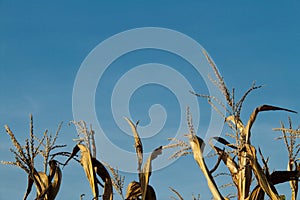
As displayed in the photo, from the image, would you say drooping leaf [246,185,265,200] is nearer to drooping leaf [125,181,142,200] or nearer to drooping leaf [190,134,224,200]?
drooping leaf [190,134,224,200]

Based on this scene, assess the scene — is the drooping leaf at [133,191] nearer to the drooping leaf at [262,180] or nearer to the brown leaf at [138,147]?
the brown leaf at [138,147]

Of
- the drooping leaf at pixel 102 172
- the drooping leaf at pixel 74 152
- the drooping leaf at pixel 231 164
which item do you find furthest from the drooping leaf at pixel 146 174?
the drooping leaf at pixel 74 152

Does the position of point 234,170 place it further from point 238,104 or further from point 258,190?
point 238,104

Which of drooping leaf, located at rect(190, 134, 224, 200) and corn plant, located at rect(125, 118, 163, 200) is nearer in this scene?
drooping leaf, located at rect(190, 134, 224, 200)

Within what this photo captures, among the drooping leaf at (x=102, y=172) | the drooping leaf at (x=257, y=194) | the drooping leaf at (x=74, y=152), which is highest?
the drooping leaf at (x=74, y=152)

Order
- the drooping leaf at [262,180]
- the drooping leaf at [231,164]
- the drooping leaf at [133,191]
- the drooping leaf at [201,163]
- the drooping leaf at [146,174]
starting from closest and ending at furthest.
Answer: the drooping leaf at [262,180], the drooping leaf at [201,163], the drooping leaf at [231,164], the drooping leaf at [146,174], the drooping leaf at [133,191]

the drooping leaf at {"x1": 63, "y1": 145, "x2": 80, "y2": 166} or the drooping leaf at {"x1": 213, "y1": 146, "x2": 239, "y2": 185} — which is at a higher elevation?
the drooping leaf at {"x1": 63, "y1": 145, "x2": 80, "y2": 166}

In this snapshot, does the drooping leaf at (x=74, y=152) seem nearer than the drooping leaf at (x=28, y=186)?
No

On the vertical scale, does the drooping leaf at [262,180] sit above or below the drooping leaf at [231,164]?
below

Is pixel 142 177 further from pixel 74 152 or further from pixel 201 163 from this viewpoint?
pixel 74 152

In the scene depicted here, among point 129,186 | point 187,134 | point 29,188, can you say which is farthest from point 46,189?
point 187,134

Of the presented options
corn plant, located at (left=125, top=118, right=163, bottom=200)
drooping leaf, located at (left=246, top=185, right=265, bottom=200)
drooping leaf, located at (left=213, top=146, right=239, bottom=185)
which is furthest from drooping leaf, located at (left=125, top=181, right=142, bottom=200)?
drooping leaf, located at (left=246, top=185, right=265, bottom=200)

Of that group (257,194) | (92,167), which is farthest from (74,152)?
(257,194)

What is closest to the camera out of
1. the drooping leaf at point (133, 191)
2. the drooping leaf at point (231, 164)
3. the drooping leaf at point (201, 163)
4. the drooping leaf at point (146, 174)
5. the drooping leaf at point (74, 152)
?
the drooping leaf at point (201, 163)
